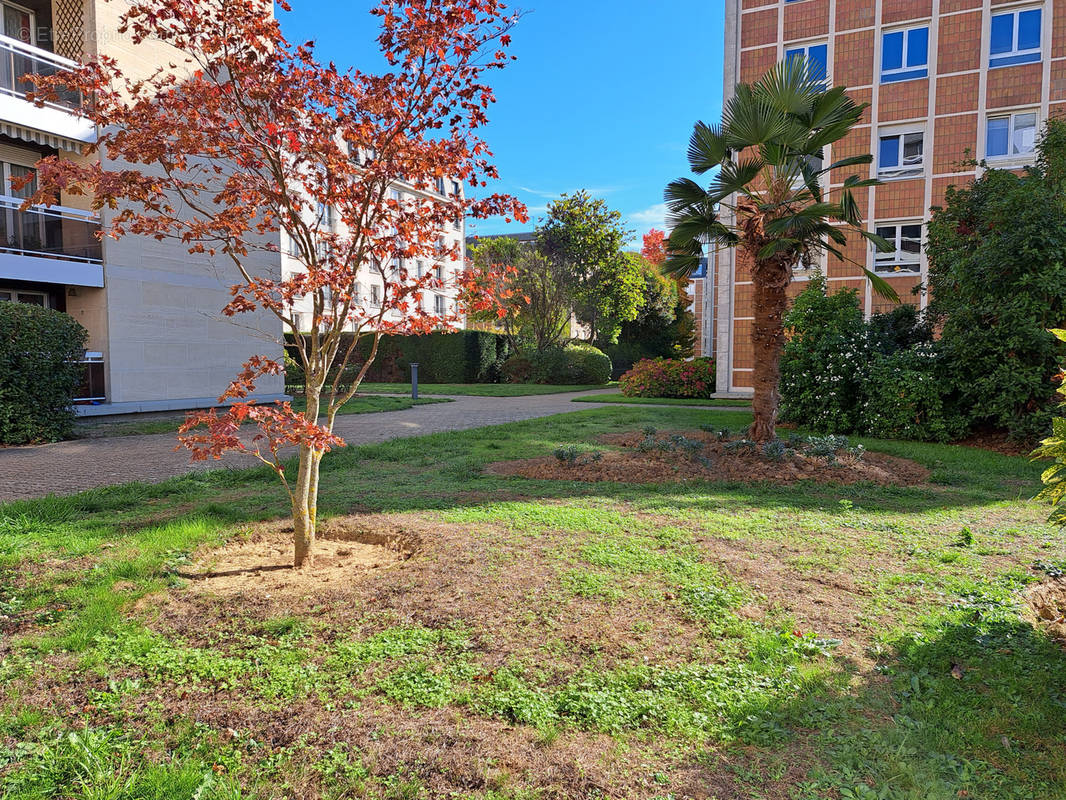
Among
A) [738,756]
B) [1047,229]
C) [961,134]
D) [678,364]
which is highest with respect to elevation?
[961,134]

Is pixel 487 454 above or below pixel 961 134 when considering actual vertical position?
below

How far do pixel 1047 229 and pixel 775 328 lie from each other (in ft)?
15.6

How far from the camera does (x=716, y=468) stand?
302 inches

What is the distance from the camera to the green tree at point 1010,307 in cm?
932

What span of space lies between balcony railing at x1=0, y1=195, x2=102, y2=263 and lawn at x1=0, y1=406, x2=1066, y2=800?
966 cm

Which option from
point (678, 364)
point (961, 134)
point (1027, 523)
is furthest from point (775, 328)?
point (961, 134)

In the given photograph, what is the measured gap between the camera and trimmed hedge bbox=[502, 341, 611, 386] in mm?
27500

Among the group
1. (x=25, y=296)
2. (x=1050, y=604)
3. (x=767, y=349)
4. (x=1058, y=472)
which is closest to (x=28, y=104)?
(x=25, y=296)

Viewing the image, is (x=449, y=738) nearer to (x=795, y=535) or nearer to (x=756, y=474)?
(x=795, y=535)

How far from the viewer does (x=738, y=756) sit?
232 centimetres

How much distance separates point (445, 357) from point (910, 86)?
1989cm

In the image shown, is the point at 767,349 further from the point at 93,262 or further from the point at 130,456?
the point at 93,262

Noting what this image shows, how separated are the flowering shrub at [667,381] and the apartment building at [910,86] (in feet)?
3.71

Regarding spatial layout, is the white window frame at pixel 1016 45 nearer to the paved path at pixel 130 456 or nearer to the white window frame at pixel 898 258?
the white window frame at pixel 898 258
